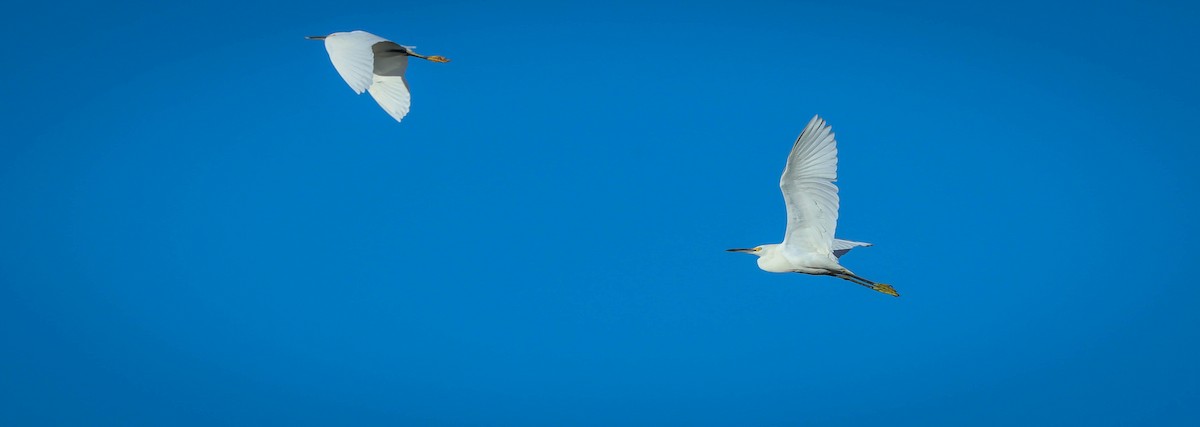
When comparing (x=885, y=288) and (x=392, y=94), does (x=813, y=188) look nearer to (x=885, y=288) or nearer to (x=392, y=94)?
(x=885, y=288)

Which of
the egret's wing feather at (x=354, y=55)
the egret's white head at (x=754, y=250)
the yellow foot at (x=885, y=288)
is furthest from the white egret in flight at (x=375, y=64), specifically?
the yellow foot at (x=885, y=288)

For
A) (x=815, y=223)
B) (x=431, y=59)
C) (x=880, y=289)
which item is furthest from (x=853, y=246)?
(x=431, y=59)

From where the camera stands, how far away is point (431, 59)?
12.9m

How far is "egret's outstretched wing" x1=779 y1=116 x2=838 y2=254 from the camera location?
1092 cm

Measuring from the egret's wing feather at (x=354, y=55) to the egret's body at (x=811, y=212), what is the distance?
4.00m

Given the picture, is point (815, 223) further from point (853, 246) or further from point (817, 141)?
point (853, 246)

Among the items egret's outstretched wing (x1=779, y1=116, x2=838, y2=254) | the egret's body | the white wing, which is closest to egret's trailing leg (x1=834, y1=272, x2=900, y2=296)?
the egret's body

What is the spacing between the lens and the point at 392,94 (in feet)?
41.0

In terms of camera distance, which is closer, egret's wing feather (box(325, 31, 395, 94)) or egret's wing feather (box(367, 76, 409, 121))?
egret's wing feather (box(325, 31, 395, 94))

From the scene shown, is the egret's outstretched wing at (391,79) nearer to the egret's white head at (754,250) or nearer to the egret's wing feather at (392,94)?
the egret's wing feather at (392,94)

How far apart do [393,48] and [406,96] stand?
0.51 m

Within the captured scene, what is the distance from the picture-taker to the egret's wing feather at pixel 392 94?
12195 mm

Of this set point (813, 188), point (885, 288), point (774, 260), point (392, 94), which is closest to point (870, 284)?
A: point (885, 288)

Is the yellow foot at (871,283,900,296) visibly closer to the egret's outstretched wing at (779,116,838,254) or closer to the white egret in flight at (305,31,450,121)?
the egret's outstretched wing at (779,116,838,254)
